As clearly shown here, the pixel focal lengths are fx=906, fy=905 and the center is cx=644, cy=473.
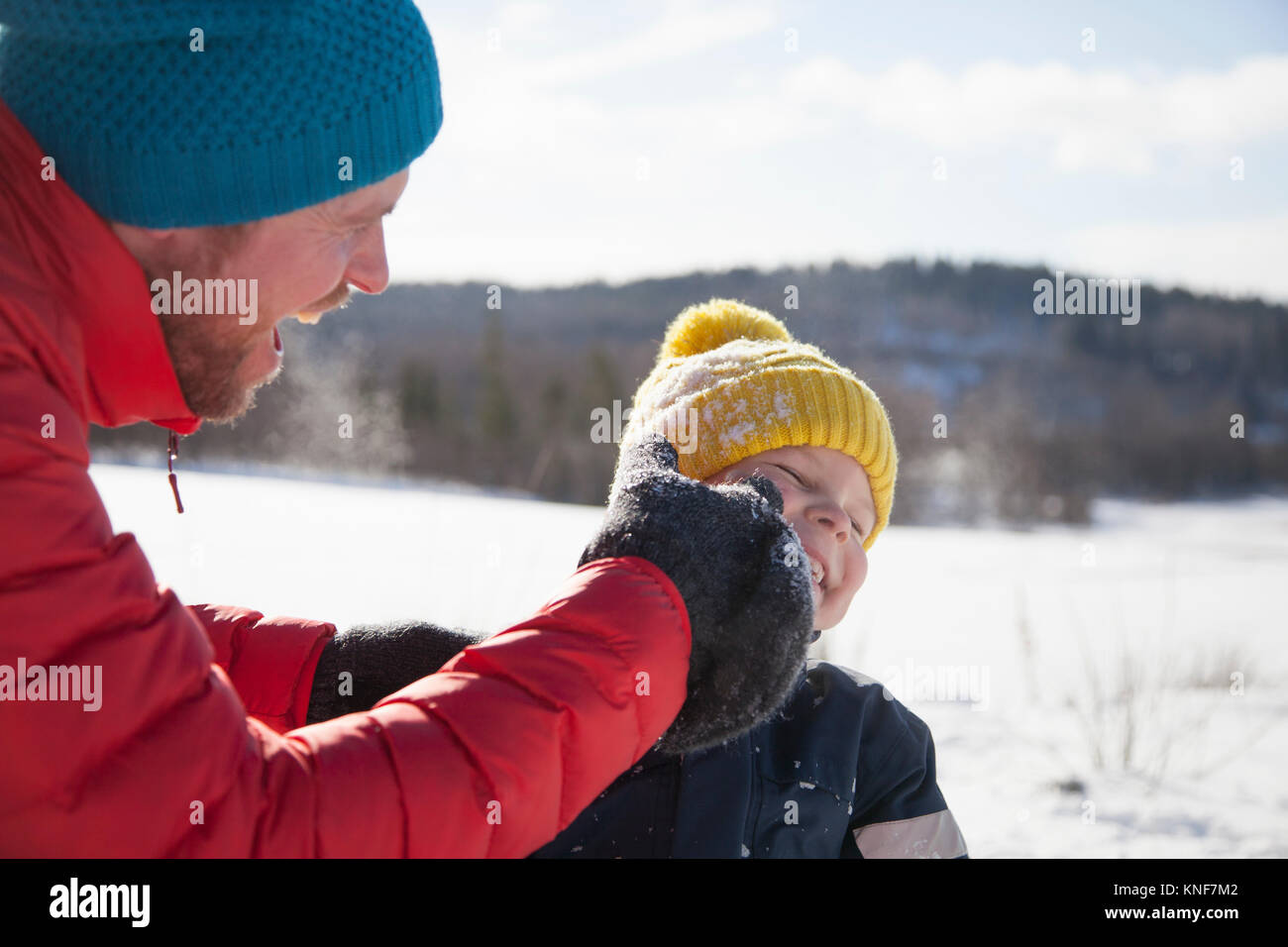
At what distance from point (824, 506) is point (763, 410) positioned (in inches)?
9.7

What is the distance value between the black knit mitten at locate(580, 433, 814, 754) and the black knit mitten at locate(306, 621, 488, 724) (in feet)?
2.00

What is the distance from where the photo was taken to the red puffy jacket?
2.75ft

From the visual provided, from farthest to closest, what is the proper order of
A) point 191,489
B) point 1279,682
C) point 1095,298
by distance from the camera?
point 191,489, point 1279,682, point 1095,298

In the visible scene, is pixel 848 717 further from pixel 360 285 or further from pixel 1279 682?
pixel 1279 682

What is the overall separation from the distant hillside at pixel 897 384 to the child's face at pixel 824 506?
37 cm

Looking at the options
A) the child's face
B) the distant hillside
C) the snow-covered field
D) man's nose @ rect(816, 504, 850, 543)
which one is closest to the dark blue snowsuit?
the child's face

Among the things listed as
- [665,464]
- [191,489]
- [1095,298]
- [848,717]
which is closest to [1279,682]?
[1095,298]

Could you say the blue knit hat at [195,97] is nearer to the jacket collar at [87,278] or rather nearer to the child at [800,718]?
the jacket collar at [87,278]

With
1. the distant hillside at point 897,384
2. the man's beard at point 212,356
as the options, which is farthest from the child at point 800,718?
the man's beard at point 212,356

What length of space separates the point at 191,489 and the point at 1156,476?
36467 mm

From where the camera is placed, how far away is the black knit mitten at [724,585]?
47.9 inches

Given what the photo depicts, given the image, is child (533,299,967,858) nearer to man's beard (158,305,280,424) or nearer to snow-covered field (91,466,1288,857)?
snow-covered field (91,466,1288,857)

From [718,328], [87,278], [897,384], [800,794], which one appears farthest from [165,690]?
[897,384]

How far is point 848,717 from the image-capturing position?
1818 millimetres
